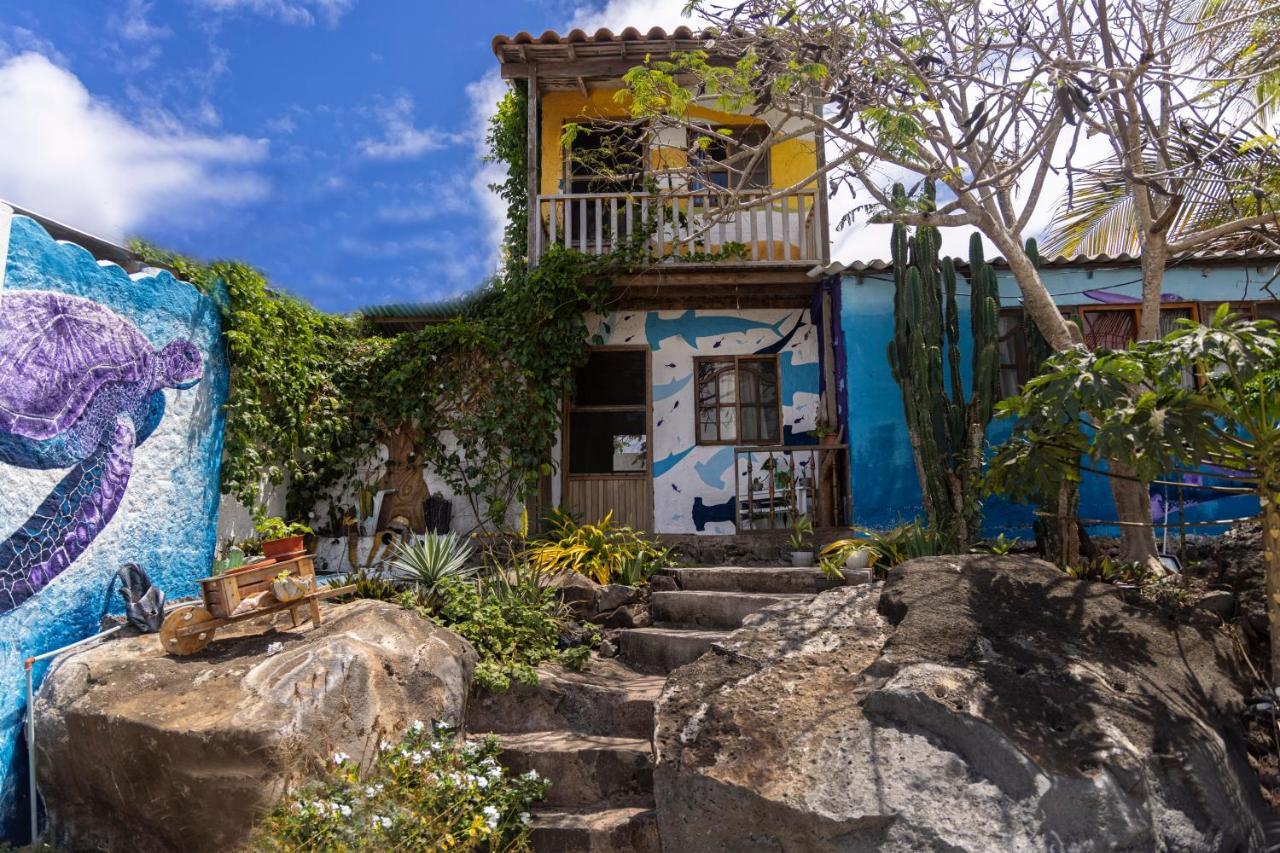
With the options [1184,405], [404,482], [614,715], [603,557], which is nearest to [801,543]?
[603,557]

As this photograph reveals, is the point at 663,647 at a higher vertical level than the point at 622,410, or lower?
lower

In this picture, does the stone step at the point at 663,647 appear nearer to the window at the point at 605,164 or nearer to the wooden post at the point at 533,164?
the wooden post at the point at 533,164

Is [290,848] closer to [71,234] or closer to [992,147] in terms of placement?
[71,234]

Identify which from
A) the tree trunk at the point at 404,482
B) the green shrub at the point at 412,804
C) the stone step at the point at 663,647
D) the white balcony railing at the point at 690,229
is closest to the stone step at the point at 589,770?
the green shrub at the point at 412,804

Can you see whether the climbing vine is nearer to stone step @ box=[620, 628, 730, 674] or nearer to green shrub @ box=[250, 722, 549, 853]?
stone step @ box=[620, 628, 730, 674]

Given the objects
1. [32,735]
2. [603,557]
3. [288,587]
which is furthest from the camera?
[603,557]

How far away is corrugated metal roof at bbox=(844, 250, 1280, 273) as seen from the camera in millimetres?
8297

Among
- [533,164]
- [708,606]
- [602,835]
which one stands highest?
[533,164]

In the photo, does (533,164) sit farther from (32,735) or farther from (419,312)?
(32,735)

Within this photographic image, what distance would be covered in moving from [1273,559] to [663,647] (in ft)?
11.4

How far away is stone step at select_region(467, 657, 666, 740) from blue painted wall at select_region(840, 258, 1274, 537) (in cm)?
386

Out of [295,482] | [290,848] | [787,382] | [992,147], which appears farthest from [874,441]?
[290,848]

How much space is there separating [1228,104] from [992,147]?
1542 mm

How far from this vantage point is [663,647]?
587 centimetres
